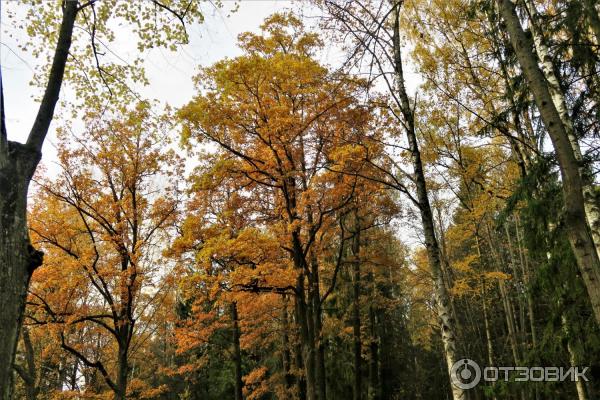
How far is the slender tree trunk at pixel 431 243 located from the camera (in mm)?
5543

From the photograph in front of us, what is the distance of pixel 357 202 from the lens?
11383 mm

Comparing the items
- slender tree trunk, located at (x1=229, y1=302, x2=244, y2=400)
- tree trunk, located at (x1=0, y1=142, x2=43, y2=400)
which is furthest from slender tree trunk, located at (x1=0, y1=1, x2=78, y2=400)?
slender tree trunk, located at (x1=229, y1=302, x2=244, y2=400)

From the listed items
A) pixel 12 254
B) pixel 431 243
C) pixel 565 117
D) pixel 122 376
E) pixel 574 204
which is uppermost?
pixel 565 117

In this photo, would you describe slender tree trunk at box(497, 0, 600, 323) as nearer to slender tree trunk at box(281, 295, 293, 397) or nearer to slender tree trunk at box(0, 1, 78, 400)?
slender tree trunk at box(0, 1, 78, 400)

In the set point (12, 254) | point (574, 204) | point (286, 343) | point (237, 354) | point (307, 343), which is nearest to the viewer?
point (12, 254)

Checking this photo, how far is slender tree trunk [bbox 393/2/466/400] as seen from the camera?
5543 millimetres

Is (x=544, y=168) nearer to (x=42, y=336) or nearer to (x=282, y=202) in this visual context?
(x=282, y=202)


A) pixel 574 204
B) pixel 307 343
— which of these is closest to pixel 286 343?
pixel 307 343

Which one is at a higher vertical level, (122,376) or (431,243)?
(431,243)

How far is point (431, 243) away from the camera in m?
6.12

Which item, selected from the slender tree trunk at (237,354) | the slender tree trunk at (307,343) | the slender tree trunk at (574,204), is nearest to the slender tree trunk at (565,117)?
the slender tree trunk at (574,204)

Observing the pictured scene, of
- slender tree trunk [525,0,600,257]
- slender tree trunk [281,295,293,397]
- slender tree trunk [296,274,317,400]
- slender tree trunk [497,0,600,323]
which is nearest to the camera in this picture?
slender tree trunk [497,0,600,323]

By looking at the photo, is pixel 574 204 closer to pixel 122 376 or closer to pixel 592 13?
pixel 592 13

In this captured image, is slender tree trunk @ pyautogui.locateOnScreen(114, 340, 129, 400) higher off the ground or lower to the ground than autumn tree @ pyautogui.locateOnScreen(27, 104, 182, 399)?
lower
